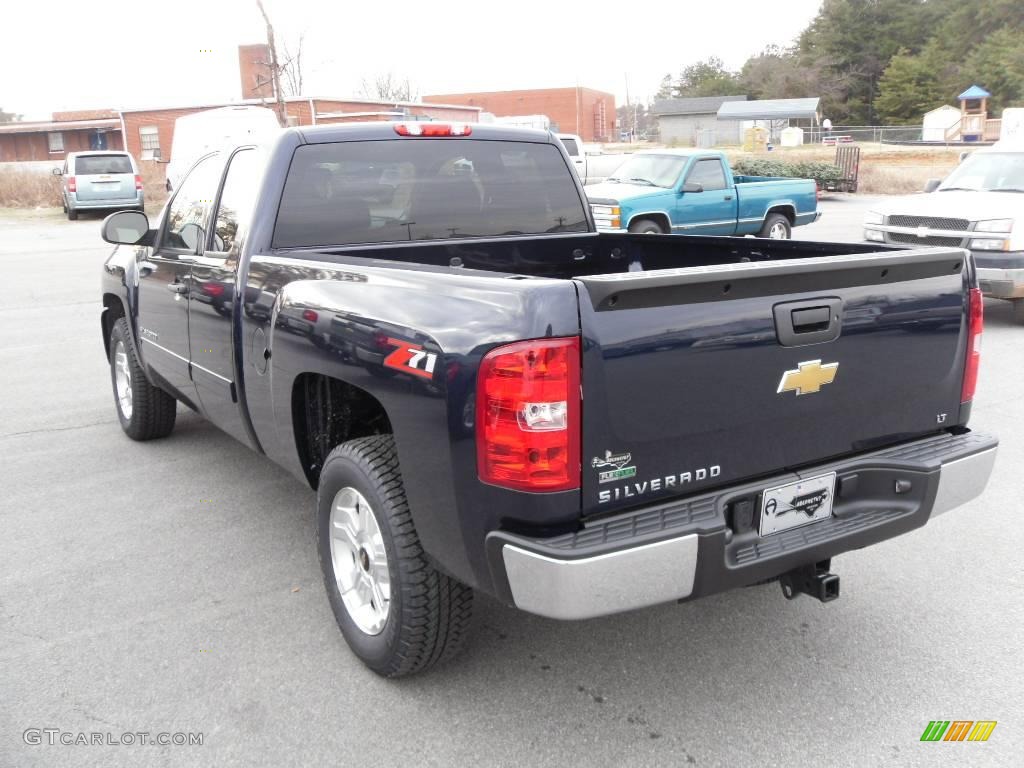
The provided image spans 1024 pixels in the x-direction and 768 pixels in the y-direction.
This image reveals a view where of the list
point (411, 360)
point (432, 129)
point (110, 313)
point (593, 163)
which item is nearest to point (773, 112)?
point (593, 163)

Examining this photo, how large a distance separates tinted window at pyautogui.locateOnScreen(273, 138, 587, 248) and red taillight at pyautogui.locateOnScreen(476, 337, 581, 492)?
1.79 metres

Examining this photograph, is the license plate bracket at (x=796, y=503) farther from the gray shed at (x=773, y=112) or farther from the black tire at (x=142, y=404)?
the gray shed at (x=773, y=112)

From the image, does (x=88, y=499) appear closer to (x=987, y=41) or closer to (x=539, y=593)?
(x=539, y=593)

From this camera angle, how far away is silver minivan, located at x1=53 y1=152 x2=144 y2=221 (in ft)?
79.7

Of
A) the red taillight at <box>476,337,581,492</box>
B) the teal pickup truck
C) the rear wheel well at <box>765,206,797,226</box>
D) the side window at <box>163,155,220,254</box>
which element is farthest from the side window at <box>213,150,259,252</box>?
the rear wheel well at <box>765,206,797,226</box>

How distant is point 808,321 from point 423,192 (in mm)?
2120

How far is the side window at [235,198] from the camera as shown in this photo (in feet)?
13.4

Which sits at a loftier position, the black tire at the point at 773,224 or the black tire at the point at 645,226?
the black tire at the point at 645,226

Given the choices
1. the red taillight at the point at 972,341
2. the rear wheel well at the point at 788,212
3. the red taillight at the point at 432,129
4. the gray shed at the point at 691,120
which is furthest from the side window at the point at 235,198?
the gray shed at the point at 691,120

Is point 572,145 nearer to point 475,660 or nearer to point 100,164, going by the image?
point 100,164

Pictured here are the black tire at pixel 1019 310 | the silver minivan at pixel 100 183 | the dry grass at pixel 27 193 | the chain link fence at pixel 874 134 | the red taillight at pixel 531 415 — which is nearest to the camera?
the red taillight at pixel 531 415

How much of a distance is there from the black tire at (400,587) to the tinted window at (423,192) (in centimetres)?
129

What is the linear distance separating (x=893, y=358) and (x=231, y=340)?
263 centimetres

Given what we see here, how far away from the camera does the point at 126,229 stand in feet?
16.7
